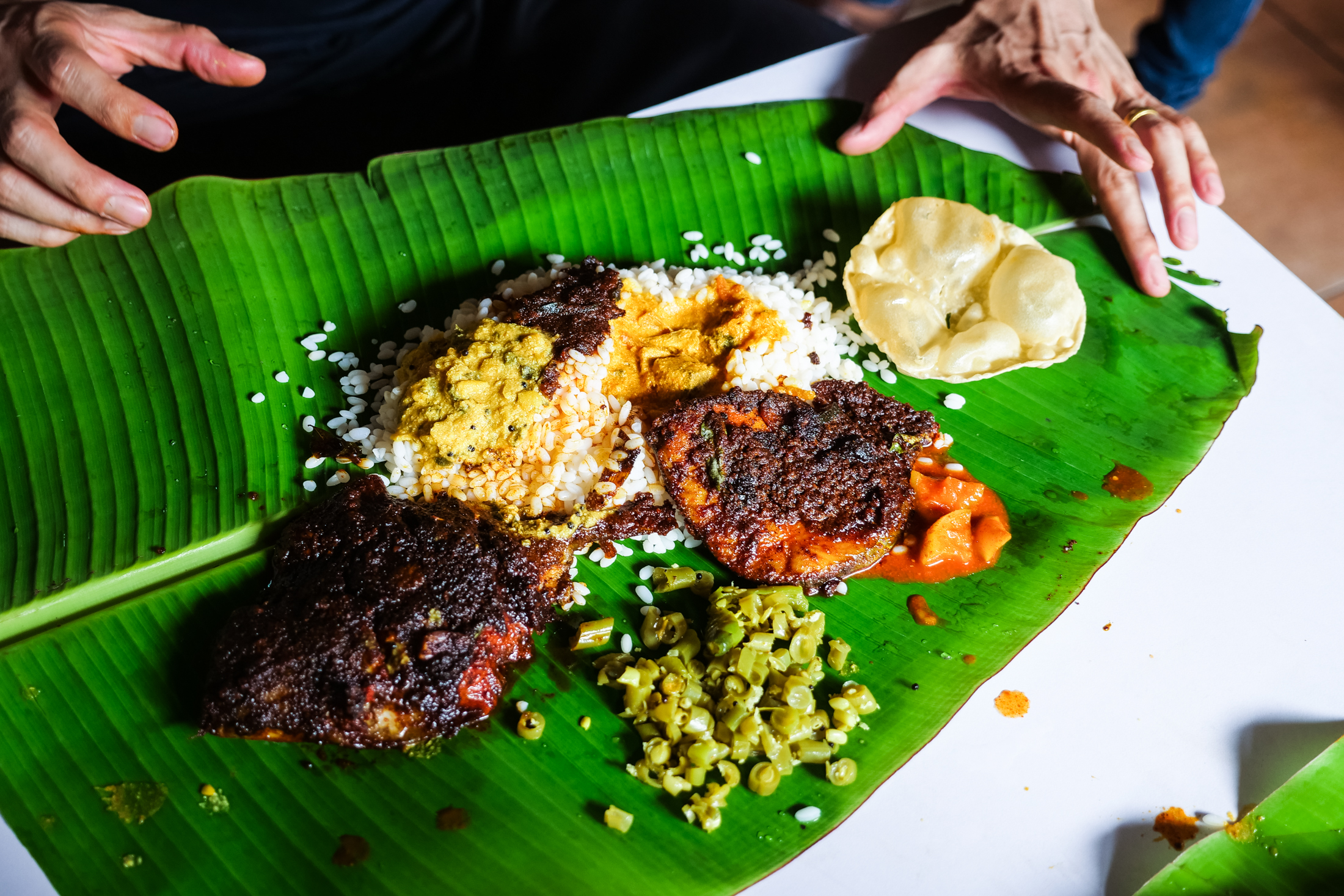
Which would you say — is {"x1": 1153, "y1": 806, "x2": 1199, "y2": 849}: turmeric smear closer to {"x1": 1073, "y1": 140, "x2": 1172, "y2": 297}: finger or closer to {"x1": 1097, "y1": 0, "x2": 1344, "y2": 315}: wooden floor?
{"x1": 1073, "y1": 140, "x2": 1172, "y2": 297}: finger

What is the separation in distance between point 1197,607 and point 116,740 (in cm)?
351

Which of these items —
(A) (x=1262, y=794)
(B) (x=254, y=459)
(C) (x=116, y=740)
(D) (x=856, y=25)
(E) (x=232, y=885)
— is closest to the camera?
(E) (x=232, y=885)

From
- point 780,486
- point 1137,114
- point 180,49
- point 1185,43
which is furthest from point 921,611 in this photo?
point 1185,43

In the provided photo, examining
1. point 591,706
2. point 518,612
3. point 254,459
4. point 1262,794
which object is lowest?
point 1262,794

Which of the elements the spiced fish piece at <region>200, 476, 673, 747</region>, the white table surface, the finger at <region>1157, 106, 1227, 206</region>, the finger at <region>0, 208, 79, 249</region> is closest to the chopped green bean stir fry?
the spiced fish piece at <region>200, 476, 673, 747</region>

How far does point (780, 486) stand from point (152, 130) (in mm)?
2287

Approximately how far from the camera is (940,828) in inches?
100

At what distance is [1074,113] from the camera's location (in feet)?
11.6

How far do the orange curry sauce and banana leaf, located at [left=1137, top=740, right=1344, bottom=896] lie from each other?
3.32ft

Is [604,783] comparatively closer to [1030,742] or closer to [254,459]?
[1030,742]

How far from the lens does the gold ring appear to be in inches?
144

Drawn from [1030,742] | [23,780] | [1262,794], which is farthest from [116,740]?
[1262,794]

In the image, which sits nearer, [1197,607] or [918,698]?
[918,698]

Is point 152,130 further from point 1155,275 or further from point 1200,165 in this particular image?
point 1200,165
